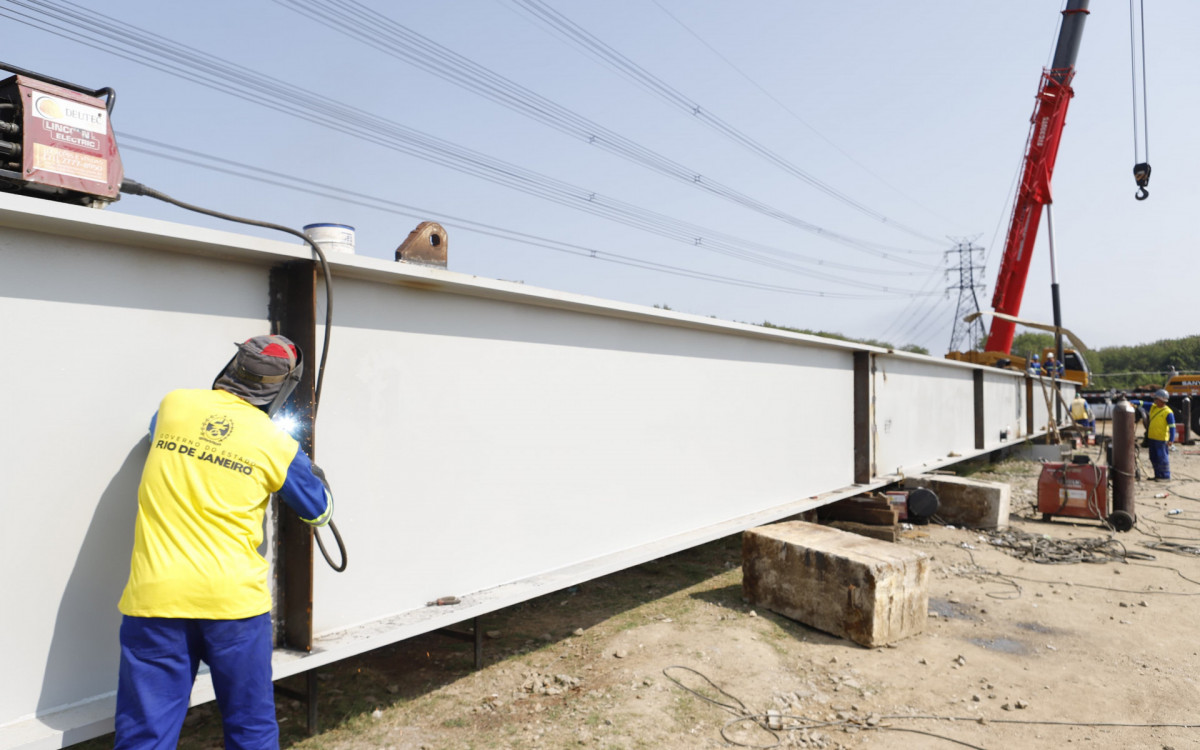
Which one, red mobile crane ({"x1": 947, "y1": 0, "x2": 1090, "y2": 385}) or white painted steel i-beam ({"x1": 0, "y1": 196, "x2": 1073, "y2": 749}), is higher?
red mobile crane ({"x1": 947, "y1": 0, "x2": 1090, "y2": 385})

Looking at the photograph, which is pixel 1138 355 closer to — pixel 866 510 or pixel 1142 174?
pixel 1142 174

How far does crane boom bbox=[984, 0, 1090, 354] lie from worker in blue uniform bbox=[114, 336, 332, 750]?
20.0 meters

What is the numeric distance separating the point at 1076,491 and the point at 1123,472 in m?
0.59

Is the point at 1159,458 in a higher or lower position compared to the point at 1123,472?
lower

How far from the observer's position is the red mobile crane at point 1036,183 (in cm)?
1823

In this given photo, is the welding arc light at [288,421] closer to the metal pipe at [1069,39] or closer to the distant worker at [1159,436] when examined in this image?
the distant worker at [1159,436]

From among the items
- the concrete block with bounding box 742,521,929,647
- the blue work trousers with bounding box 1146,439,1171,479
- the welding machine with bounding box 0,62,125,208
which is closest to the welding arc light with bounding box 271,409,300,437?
the welding machine with bounding box 0,62,125,208

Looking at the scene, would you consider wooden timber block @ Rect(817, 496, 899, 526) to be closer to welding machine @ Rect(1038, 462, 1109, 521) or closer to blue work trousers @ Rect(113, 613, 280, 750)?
welding machine @ Rect(1038, 462, 1109, 521)

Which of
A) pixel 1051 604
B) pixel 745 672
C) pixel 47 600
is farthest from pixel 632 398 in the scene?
pixel 1051 604

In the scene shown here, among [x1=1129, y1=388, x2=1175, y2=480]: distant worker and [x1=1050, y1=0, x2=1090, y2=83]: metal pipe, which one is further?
[x1=1050, y1=0, x2=1090, y2=83]: metal pipe

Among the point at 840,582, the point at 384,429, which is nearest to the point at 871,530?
the point at 840,582

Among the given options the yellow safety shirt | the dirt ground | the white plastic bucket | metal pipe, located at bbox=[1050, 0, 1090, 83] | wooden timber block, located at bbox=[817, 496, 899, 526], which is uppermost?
metal pipe, located at bbox=[1050, 0, 1090, 83]

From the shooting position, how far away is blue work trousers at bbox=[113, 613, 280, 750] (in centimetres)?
227

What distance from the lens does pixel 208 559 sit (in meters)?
2.38
